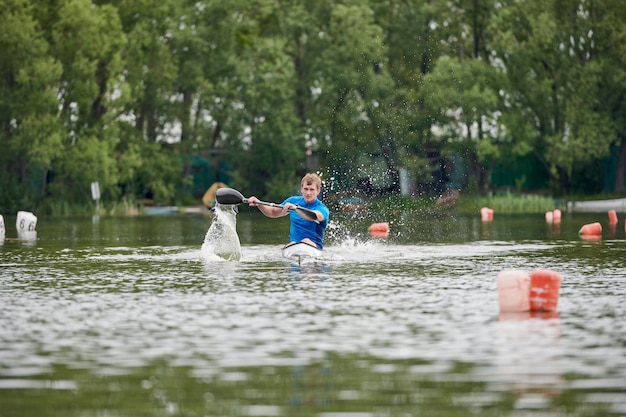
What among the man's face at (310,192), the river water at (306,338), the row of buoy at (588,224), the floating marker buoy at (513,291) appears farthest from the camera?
the row of buoy at (588,224)

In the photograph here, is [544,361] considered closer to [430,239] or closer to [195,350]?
[195,350]

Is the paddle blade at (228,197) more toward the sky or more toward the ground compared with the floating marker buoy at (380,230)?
more toward the sky

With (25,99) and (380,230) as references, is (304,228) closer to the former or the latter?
(380,230)

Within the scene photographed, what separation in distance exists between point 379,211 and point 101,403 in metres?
49.6

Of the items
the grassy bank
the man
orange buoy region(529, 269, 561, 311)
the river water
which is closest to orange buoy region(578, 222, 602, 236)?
the river water

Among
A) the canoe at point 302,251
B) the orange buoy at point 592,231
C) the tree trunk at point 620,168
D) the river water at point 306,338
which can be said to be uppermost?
the tree trunk at point 620,168

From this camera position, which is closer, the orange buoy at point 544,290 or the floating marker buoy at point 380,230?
the orange buoy at point 544,290

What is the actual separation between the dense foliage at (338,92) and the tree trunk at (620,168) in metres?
0.20

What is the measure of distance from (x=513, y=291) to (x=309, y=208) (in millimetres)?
8997

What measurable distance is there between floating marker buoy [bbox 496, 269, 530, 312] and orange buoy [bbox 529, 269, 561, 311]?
95 mm

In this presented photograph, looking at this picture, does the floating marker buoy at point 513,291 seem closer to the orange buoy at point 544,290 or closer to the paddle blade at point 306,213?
the orange buoy at point 544,290

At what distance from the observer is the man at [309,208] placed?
2527cm

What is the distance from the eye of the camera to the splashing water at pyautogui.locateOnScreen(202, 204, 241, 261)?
27.3 m

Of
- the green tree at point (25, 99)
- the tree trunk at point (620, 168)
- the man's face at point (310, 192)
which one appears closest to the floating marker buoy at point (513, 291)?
the man's face at point (310, 192)
